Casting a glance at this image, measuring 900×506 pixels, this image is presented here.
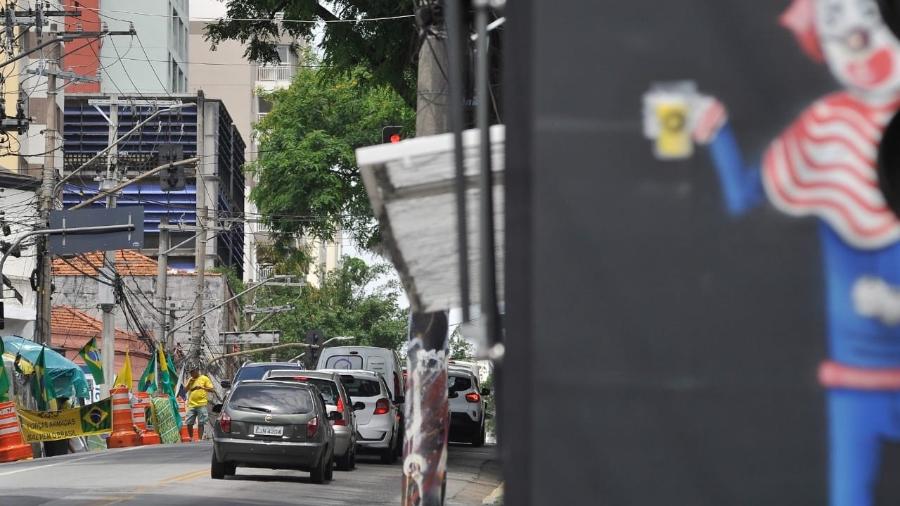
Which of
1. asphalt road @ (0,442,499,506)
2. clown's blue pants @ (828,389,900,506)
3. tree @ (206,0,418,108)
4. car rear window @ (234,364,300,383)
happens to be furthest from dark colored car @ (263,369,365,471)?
clown's blue pants @ (828,389,900,506)

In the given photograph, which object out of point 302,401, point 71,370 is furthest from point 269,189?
point 302,401

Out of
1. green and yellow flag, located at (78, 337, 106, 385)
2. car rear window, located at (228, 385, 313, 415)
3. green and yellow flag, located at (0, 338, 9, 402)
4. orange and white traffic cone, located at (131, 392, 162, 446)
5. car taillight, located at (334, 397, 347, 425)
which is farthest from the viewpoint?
orange and white traffic cone, located at (131, 392, 162, 446)

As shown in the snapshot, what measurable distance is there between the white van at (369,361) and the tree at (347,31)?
12184 millimetres

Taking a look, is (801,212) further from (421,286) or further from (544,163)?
(421,286)

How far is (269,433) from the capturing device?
2105 cm

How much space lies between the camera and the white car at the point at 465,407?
3366 centimetres

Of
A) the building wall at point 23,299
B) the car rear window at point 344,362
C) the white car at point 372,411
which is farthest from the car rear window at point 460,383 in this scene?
the building wall at point 23,299

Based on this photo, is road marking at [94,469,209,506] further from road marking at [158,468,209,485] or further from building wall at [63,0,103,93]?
building wall at [63,0,103,93]

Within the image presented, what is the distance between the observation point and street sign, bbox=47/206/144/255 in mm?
32031

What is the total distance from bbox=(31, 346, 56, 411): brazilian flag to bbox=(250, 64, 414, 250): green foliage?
657 cm

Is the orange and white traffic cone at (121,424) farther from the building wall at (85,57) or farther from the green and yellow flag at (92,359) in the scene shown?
the building wall at (85,57)

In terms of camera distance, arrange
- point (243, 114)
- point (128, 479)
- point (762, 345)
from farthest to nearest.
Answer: point (243, 114) → point (128, 479) → point (762, 345)

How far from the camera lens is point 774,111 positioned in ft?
10.7

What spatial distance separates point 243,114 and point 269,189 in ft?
222
